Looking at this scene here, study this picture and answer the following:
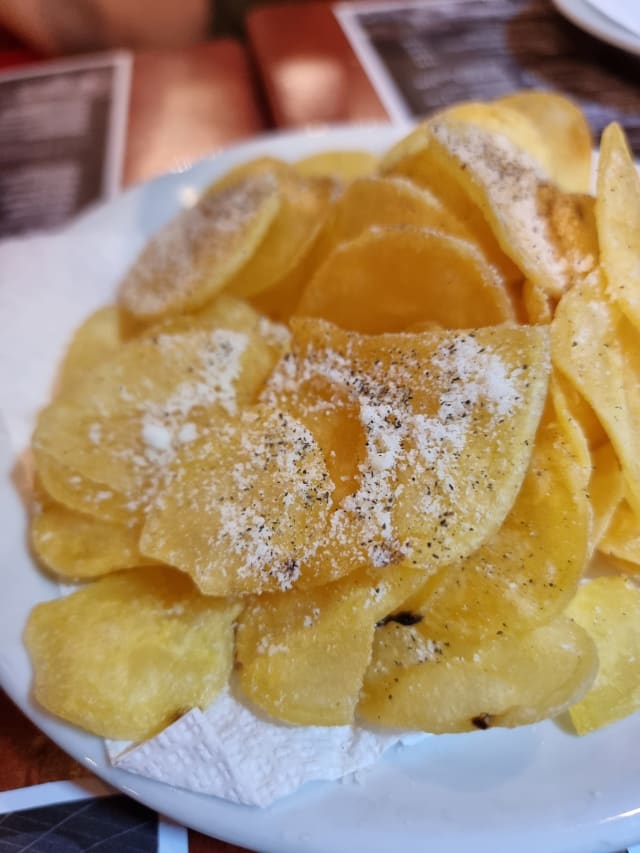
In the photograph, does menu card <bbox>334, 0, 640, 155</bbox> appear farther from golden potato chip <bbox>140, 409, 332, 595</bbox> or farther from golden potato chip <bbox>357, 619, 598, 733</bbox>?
golden potato chip <bbox>357, 619, 598, 733</bbox>

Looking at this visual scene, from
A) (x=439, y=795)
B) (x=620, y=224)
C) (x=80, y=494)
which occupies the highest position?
(x=620, y=224)

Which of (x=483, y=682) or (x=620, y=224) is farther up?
(x=620, y=224)

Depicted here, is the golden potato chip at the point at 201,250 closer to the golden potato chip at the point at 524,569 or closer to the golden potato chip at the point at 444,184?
the golden potato chip at the point at 444,184

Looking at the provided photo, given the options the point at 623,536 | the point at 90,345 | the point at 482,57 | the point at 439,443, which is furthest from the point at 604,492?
the point at 482,57

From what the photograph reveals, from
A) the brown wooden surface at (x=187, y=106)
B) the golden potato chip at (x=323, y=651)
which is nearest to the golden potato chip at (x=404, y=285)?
the golden potato chip at (x=323, y=651)

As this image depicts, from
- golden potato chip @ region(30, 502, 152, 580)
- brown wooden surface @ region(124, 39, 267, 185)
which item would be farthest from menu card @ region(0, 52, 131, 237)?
golden potato chip @ region(30, 502, 152, 580)

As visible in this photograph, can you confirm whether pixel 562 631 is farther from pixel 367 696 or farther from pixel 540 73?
pixel 540 73

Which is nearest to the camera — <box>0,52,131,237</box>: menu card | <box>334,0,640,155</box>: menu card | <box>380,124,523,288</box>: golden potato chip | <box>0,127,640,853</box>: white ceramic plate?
<box>0,127,640,853</box>: white ceramic plate

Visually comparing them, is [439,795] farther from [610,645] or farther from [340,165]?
[340,165]
